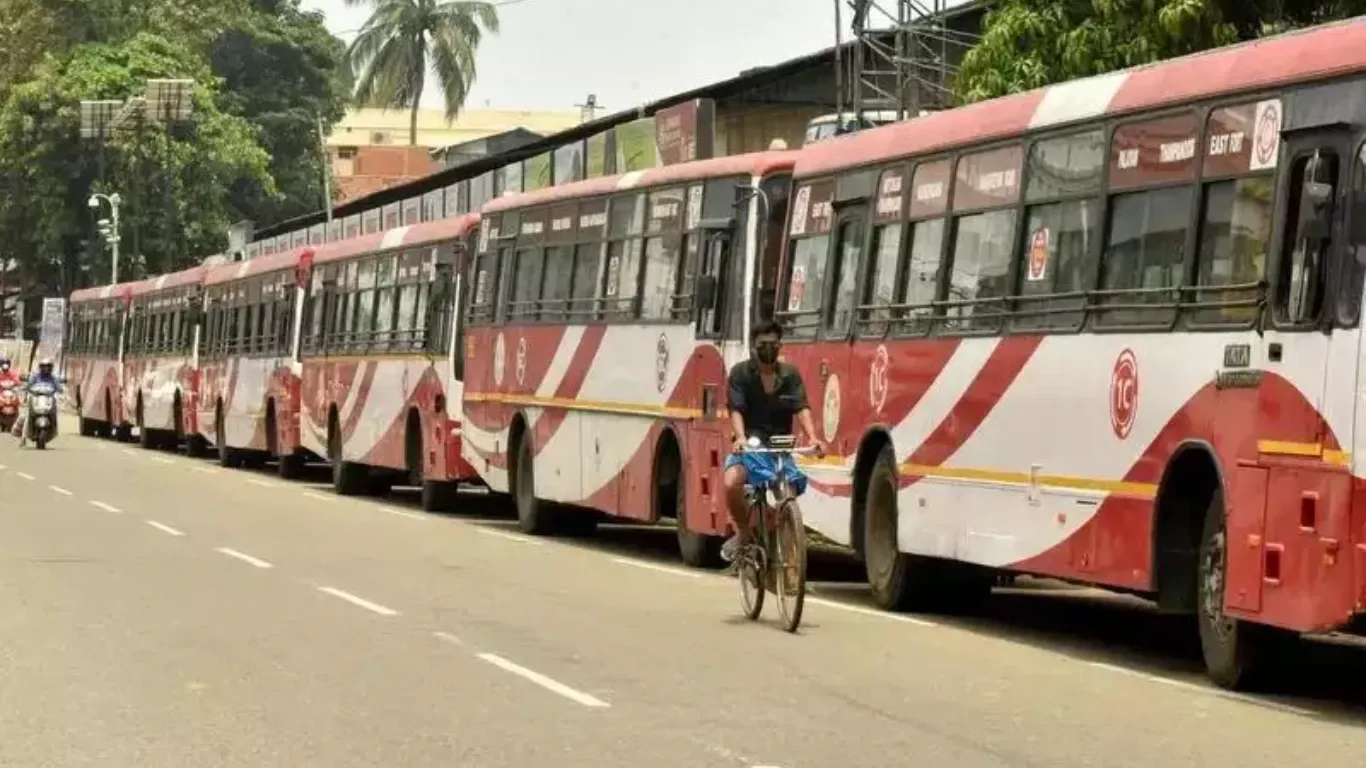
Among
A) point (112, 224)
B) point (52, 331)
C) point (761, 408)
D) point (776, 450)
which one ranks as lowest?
point (776, 450)

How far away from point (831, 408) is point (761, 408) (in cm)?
252

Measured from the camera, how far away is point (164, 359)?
49.7 metres

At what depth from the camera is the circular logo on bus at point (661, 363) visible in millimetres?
21953

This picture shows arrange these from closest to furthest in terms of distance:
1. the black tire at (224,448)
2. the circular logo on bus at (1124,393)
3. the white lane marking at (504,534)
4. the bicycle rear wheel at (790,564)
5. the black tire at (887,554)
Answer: the circular logo on bus at (1124,393) → the bicycle rear wheel at (790,564) → the black tire at (887,554) → the white lane marking at (504,534) → the black tire at (224,448)

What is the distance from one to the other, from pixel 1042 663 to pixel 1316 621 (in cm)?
283

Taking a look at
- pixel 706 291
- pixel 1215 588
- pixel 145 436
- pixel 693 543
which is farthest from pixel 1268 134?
pixel 145 436

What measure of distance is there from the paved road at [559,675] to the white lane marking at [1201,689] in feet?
0.12

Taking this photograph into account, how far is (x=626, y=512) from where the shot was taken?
22.8 metres

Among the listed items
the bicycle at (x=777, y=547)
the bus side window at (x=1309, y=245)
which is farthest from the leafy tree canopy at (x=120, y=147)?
the bus side window at (x=1309, y=245)

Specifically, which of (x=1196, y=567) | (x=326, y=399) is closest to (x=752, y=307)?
(x=1196, y=567)

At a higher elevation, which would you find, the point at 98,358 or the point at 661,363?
the point at 98,358

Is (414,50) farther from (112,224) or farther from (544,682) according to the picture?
(544,682)

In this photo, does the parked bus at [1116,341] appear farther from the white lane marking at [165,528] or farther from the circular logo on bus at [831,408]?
the white lane marking at [165,528]

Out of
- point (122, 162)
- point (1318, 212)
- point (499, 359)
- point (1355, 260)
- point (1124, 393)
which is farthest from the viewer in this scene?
point (122, 162)
